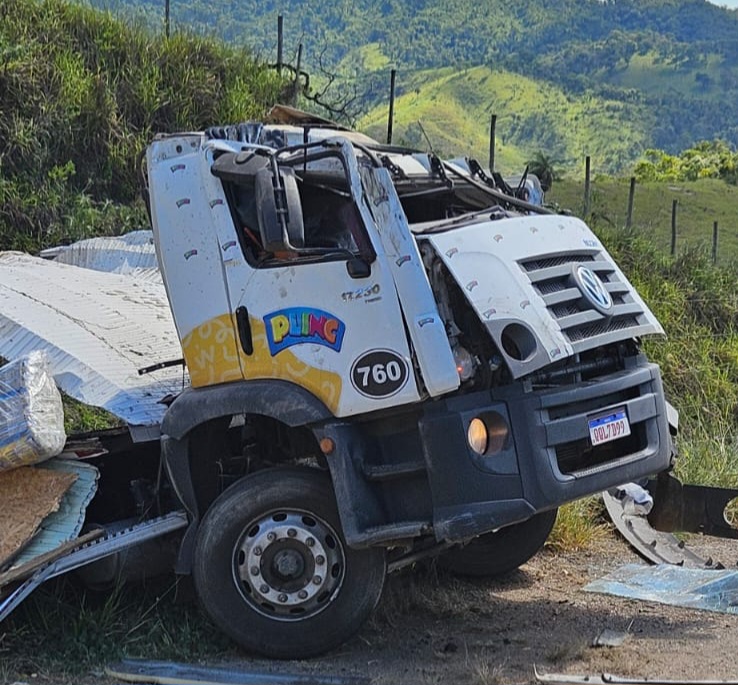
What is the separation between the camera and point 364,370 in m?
5.59

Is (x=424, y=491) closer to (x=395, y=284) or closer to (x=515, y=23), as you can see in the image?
(x=395, y=284)

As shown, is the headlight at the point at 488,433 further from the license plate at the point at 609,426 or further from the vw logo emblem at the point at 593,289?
the vw logo emblem at the point at 593,289

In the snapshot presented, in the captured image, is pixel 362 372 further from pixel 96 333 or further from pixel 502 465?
pixel 96 333

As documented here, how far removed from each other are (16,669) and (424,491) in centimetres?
207

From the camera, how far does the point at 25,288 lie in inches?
329

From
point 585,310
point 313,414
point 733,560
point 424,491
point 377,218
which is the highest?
point 377,218

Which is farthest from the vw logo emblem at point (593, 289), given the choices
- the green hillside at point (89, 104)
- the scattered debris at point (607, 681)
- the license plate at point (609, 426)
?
the green hillside at point (89, 104)

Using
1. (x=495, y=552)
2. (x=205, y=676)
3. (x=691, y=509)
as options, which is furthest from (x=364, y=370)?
(x=691, y=509)

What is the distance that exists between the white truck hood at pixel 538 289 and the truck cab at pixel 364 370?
0.01 metres

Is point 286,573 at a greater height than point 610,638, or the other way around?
point 286,573

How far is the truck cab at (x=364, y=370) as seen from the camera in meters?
5.51

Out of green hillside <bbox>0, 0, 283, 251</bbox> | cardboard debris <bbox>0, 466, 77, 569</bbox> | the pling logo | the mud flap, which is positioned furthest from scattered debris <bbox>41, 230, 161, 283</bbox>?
the mud flap

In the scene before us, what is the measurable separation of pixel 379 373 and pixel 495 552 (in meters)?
2.22

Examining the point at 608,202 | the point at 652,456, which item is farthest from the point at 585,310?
the point at 608,202
